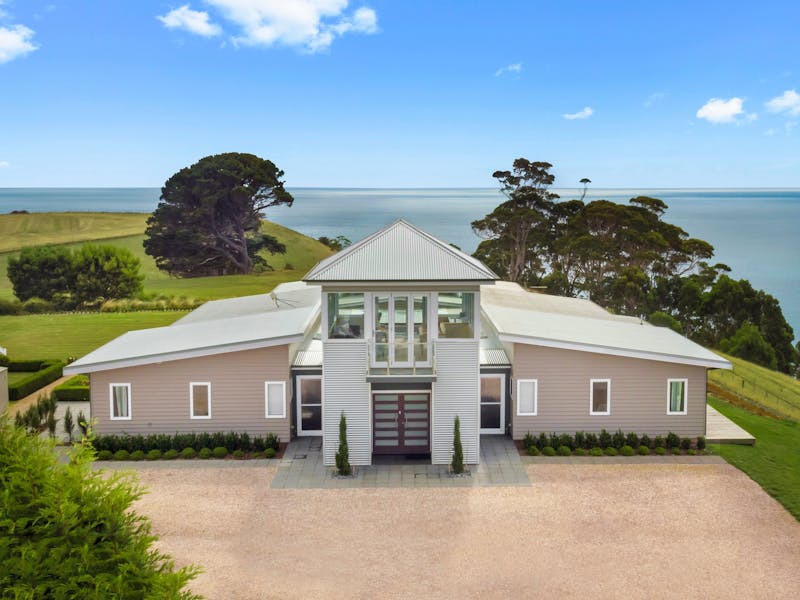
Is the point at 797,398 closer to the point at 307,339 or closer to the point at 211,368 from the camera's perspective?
the point at 307,339

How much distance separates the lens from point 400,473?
57.3 feet

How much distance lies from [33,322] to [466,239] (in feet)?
338

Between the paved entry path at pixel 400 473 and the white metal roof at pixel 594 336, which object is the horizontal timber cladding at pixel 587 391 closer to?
the white metal roof at pixel 594 336

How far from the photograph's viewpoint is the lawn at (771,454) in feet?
54.3

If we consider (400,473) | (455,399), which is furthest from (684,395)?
(400,473)

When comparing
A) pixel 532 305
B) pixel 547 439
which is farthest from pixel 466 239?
pixel 547 439

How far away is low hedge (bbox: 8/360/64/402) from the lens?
26266 millimetres

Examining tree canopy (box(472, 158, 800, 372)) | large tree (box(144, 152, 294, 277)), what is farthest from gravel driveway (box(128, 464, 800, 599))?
large tree (box(144, 152, 294, 277))

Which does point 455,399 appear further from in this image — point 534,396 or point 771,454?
point 771,454

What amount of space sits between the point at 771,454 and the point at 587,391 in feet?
16.5

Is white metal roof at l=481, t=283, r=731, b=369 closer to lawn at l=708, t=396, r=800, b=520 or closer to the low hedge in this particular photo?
lawn at l=708, t=396, r=800, b=520

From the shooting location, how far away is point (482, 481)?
55.7 feet

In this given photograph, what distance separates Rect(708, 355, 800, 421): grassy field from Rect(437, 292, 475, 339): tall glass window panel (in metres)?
13.4

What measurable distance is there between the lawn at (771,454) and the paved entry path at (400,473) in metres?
5.52
